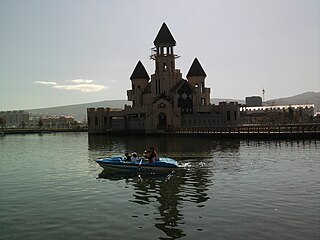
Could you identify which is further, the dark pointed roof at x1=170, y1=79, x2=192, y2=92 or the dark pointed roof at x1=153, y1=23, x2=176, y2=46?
the dark pointed roof at x1=153, y1=23, x2=176, y2=46

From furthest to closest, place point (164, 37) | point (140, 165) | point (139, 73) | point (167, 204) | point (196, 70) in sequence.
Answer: point (139, 73), point (196, 70), point (164, 37), point (140, 165), point (167, 204)

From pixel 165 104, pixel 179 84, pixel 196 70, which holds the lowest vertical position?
pixel 165 104

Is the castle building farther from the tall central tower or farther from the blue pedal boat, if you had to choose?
the blue pedal boat

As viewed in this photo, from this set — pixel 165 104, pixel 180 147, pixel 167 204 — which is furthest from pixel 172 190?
pixel 165 104

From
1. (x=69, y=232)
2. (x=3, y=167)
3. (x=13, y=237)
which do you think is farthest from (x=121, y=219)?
(x=3, y=167)

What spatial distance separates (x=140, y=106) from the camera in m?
101

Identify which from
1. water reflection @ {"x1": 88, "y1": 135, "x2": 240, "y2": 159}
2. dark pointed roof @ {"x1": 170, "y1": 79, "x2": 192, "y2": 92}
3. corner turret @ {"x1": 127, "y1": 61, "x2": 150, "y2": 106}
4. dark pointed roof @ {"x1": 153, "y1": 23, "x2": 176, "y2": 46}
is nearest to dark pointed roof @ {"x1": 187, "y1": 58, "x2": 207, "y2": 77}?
dark pointed roof @ {"x1": 170, "y1": 79, "x2": 192, "y2": 92}

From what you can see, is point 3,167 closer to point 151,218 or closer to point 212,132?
point 151,218

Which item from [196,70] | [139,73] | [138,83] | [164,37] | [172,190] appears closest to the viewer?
[172,190]

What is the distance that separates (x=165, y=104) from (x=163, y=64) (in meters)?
13.0

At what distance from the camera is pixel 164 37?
101 m

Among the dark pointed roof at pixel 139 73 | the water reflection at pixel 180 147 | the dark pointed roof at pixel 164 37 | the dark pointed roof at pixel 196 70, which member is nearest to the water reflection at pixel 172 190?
the water reflection at pixel 180 147

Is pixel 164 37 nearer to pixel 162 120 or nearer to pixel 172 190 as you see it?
pixel 162 120

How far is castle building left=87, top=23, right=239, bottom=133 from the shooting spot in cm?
9525
